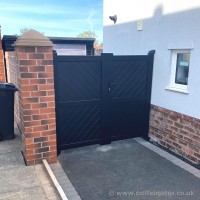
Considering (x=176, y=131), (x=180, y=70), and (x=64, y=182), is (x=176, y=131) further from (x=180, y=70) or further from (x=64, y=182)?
(x=64, y=182)

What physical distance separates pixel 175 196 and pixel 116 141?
2196mm

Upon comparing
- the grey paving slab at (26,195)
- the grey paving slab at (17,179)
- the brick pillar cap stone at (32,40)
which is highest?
the brick pillar cap stone at (32,40)

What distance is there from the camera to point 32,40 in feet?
11.0

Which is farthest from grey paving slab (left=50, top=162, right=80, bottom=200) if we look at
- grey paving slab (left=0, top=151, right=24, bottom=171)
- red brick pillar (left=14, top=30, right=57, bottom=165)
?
grey paving slab (left=0, top=151, right=24, bottom=171)

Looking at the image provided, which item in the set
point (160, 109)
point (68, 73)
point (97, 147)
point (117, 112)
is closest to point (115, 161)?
point (97, 147)

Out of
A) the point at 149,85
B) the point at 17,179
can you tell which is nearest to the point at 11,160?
the point at 17,179

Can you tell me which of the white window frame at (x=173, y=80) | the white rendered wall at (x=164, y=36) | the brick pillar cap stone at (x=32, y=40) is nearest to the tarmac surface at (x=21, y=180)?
the brick pillar cap stone at (x=32, y=40)

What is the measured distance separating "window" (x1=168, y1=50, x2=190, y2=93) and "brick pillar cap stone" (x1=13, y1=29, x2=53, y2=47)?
8.63ft

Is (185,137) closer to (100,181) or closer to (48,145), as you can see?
(100,181)

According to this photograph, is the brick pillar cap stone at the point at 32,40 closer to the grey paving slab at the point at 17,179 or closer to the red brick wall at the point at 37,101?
the red brick wall at the point at 37,101

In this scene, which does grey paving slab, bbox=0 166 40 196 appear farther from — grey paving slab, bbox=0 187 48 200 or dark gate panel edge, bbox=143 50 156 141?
dark gate panel edge, bbox=143 50 156 141

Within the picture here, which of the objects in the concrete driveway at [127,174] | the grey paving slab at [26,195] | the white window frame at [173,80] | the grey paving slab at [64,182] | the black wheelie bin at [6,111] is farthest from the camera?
the black wheelie bin at [6,111]

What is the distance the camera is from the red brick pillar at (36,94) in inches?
133

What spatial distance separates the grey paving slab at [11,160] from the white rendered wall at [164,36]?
316 cm
